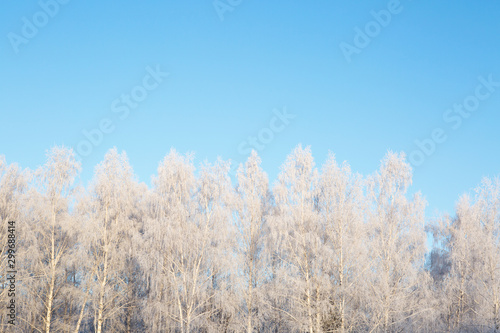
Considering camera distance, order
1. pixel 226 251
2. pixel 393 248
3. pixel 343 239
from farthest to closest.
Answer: pixel 226 251, pixel 393 248, pixel 343 239

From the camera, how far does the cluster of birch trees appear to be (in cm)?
2094

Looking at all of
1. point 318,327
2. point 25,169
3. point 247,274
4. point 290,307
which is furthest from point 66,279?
point 318,327

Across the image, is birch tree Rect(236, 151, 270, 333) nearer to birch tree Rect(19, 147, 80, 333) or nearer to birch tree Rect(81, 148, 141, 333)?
birch tree Rect(81, 148, 141, 333)

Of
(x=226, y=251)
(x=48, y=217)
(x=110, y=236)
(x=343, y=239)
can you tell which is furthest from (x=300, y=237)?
(x=48, y=217)

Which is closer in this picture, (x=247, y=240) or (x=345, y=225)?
(x=345, y=225)

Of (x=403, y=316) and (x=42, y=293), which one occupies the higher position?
(x=42, y=293)

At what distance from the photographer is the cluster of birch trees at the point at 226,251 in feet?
68.7

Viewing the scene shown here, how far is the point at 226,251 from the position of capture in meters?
23.8

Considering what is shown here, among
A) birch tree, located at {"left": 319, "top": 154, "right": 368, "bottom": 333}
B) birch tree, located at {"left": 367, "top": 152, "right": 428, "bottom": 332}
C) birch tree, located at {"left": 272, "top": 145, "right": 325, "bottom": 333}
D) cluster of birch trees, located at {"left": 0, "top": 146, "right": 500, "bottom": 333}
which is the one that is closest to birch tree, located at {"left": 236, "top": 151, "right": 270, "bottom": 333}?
cluster of birch trees, located at {"left": 0, "top": 146, "right": 500, "bottom": 333}

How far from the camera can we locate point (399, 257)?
22.3m

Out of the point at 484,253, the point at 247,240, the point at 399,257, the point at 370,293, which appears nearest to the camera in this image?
the point at 370,293

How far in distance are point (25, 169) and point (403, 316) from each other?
23.2 metres

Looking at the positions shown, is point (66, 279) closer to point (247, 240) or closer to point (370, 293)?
point (247, 240)

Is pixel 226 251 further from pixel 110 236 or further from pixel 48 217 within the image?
pixel 48 217
